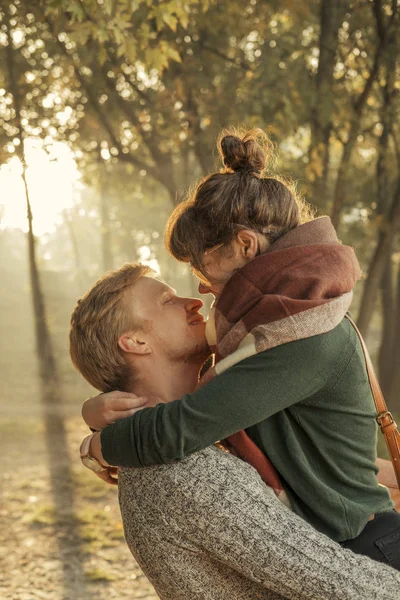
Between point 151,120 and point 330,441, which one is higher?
point 151,120

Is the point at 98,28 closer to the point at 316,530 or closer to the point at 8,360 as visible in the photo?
the point at 316,530

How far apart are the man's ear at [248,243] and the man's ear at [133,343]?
51 centimetres

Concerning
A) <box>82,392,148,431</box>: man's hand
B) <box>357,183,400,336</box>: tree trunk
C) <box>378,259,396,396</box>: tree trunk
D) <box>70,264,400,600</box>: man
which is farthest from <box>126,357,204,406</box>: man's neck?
<box>378,259,396,396</box>: tree trunk

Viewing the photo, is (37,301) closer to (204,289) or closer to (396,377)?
(396,377)

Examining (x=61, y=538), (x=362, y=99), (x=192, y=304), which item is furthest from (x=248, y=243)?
(x=362, y=99)

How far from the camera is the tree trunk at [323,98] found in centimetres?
1005

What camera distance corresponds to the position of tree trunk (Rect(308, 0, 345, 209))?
33.0 feet

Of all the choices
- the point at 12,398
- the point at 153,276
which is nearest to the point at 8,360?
the point at 12,398

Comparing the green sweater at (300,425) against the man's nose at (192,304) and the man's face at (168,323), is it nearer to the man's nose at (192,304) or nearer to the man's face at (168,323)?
the man's face at (168,323)

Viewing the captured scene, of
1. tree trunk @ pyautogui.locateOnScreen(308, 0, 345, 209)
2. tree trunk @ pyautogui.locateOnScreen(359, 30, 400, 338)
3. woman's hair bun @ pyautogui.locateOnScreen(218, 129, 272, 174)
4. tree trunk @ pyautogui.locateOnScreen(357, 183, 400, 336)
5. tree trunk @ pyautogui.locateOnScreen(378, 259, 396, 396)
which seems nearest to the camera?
woman's hair bun @ pyautogui.locateOnScreen(218, 129, 272, 174)

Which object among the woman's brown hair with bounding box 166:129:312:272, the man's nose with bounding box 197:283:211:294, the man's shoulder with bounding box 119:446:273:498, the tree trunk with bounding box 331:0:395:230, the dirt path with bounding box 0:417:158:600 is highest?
the tree trunk with bounding box 331:0:395:230

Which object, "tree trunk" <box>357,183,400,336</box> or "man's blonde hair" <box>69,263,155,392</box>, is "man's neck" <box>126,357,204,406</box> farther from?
"tree trunk" <box>357,183,400,336</box>

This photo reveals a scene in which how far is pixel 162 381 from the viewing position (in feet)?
8.91

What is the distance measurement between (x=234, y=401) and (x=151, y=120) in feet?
42.1
